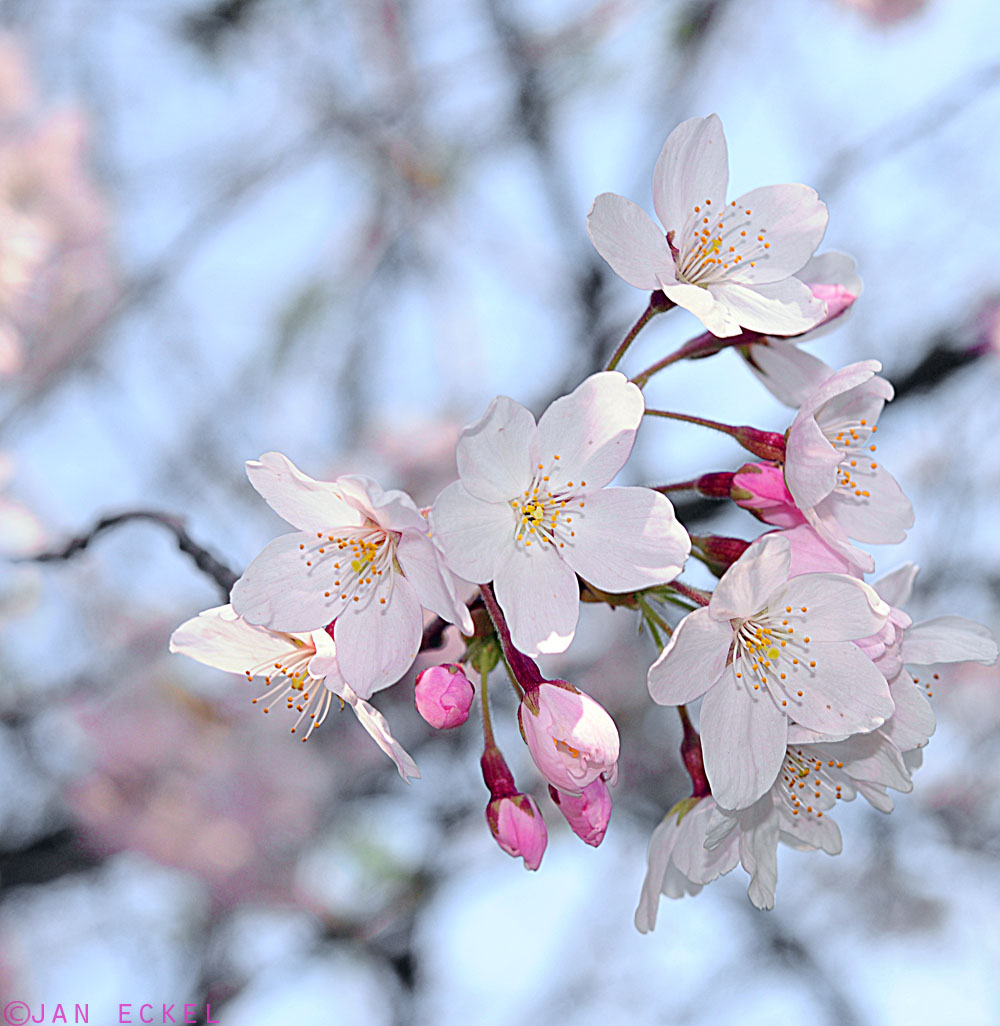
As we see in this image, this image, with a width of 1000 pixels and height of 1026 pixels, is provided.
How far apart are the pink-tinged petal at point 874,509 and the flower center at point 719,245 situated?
0.97ft

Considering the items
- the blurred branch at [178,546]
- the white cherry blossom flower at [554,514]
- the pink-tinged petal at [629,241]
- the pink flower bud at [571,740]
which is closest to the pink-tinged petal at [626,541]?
the white cherry blossom flower at [554,514]

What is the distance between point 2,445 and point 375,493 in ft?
10.2

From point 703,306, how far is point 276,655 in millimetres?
611

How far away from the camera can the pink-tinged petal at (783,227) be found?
104 cm

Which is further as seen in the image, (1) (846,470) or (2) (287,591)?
(1) (846,470)

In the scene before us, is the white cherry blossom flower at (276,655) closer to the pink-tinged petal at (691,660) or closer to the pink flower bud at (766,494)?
the pink-tinged petal at (691,660)

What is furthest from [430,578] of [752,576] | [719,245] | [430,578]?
[719,245]

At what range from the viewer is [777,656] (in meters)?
0.92

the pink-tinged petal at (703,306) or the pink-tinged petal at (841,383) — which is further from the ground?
the pink-tinged petal at (703,306)

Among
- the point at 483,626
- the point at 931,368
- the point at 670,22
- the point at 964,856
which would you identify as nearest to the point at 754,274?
the point at 483,626

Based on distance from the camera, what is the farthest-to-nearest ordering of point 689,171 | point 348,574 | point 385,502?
1. point 689,171
2. point 348,574
3. point 385,502

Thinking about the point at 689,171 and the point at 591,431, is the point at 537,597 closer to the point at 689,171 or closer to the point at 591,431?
the point at 591,431

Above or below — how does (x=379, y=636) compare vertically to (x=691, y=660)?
above

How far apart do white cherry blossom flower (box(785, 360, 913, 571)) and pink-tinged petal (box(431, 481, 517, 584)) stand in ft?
1.06
